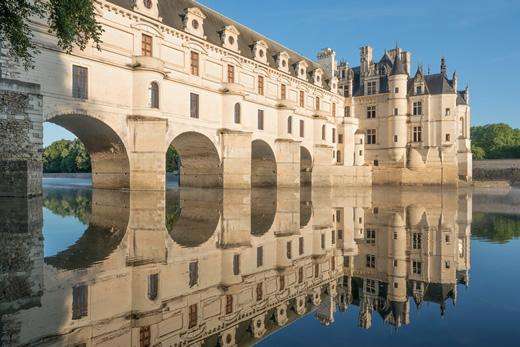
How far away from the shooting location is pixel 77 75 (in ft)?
62.4

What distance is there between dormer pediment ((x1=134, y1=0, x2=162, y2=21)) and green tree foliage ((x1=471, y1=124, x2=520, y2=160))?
71678 millimetres

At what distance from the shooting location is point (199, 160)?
1110 inches

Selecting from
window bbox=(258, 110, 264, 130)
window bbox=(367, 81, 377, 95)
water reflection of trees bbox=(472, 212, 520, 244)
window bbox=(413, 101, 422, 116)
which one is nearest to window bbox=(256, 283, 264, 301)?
water reflection of trees bbox=(472, 212, 520, 244)

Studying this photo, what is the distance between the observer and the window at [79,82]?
18828mm

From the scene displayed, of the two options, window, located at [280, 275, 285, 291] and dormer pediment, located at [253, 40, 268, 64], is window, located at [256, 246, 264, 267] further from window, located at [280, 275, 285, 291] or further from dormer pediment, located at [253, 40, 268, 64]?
dormer pediment, located at [253, 40, 268, 64]

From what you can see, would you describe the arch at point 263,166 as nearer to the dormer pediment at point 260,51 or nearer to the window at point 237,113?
the window at point 237,113

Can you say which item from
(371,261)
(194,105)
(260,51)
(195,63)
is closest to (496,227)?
(371,261)

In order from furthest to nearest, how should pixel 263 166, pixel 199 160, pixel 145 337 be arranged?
1. pixel 263 166
2. pixel 199 160
3. pixel 145 337

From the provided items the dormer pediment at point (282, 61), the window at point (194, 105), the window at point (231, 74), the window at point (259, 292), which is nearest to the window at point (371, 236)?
the window at point (259, 292)

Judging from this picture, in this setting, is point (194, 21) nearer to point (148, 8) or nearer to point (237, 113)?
point (148, 8)

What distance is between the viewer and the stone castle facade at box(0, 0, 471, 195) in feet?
58.2

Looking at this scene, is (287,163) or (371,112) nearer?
(287,163)

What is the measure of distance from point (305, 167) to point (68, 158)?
228 feet

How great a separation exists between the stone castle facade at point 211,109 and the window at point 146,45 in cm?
6
